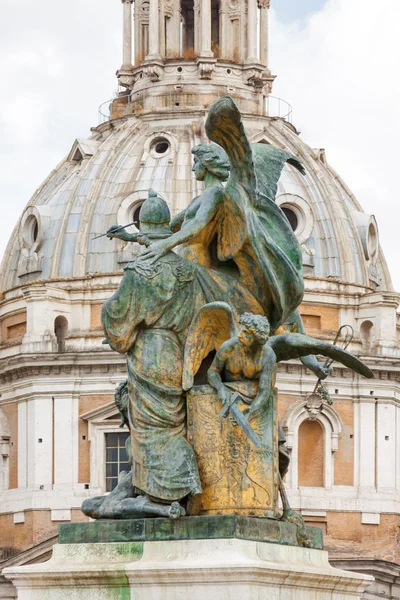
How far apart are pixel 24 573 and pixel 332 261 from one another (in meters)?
59.8

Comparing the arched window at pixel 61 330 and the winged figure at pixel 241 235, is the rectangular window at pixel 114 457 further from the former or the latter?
the winged figure at pixel 241 235

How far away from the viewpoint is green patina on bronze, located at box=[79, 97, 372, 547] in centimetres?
1348

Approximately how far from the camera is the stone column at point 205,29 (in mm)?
75125

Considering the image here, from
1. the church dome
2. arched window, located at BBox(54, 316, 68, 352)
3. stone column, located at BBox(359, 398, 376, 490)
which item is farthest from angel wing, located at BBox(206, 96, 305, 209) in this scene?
the church dome

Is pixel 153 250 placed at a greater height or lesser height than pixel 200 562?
greater

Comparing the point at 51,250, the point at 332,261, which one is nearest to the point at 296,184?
the point at 332,261

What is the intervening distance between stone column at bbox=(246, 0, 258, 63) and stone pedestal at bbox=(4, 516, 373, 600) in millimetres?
63162

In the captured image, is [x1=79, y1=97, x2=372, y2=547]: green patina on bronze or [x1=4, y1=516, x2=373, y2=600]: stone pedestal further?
[x1=79, y1=97, x2=372, y2=547]: green patina on bronze

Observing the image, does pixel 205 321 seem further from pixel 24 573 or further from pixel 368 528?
pixel 368 528

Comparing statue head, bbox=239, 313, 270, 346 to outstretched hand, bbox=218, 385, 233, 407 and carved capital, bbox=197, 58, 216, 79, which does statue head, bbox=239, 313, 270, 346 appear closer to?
outstretched hand, bbox=218, 385, 233, 407

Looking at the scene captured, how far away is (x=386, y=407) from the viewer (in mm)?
69750

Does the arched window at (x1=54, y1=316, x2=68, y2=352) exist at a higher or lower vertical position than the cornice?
higher

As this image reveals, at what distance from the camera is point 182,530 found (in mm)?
13266

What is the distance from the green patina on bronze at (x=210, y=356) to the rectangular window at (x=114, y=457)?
5300 cm
